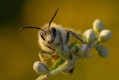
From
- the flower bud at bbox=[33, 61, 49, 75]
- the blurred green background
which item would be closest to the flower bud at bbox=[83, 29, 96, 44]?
the flower bud at bbox=[33, 61, 49, 75]

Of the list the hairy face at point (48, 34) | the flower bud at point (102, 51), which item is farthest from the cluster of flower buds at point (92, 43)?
the hairy face at point (48, 34)

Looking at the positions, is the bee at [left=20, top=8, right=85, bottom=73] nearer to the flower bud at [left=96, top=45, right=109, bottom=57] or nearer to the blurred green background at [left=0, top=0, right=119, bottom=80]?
the flower bud at [left=96, top=45, right=109, bottom=57]

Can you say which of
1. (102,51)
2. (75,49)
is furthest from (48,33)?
(102,51)

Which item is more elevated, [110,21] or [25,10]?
[25,10]

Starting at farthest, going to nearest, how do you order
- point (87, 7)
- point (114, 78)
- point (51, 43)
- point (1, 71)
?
1. point (87, 7)
2. point (1, 71)
3. point (114, 78)
4. point (51, 43)

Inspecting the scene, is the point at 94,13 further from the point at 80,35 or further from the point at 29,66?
the point at 80,35

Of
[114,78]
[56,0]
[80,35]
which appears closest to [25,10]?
[56,0]
